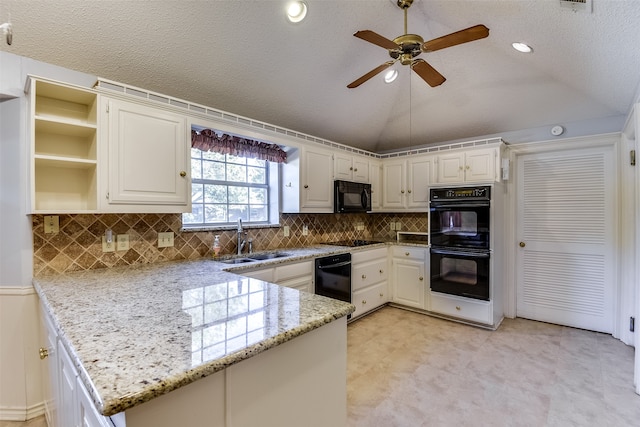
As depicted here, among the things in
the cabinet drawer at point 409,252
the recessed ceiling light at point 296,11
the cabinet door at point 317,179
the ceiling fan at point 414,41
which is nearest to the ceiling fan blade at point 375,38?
the ceiling fan at point 414,41

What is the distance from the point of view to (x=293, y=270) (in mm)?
2756

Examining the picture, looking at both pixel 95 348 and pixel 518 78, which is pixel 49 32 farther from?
pixel 518 78

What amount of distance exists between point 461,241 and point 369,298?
4.22 feet

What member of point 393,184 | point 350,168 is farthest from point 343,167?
point 393,184

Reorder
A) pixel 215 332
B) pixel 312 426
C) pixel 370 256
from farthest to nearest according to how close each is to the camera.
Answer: pixel 370 256 → pixel 312 426 → pixel 215 332

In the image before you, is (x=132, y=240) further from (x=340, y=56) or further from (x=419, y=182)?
(x=419, y=182)

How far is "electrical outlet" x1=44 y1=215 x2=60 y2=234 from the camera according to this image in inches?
78.5

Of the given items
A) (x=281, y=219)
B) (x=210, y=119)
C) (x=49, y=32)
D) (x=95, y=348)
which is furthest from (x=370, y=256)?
(x=49, y=32)

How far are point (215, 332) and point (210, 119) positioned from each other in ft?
6.65

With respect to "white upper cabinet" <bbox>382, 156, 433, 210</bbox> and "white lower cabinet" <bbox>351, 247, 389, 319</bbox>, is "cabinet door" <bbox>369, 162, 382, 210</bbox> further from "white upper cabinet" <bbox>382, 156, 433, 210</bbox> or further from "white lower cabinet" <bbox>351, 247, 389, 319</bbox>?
"white lower cabinet" <bbox>351, 247, 389, 319</bbox>

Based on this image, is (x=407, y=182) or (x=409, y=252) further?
(x=407, y=182)

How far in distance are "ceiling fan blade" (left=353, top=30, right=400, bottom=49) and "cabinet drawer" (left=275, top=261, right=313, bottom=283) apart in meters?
1.89

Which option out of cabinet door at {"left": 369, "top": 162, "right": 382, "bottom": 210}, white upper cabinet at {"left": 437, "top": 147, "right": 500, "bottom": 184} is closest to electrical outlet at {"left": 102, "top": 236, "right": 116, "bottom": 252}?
cabinet door at {"left": 369, "top": 162, "right": 382, "bottom": 210}

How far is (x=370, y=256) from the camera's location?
12.1 feet
